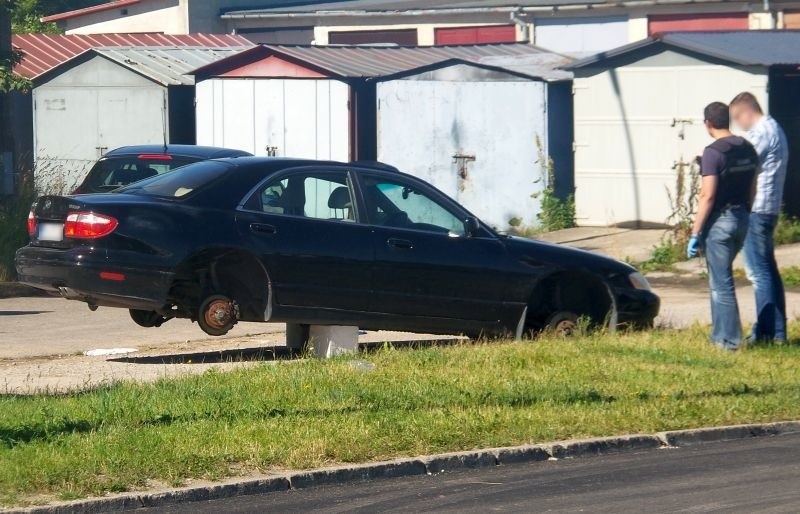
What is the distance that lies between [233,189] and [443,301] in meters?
1.87

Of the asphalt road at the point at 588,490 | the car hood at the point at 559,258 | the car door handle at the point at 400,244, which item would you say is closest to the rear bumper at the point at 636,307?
the car hood at the point at 559,258

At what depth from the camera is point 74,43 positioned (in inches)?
1303

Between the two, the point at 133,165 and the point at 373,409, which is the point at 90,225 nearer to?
the point at 373,409

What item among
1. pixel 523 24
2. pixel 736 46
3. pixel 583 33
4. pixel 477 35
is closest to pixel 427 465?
pixel 736 46

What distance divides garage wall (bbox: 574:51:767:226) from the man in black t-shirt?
980 cm

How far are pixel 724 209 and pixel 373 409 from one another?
3.61m

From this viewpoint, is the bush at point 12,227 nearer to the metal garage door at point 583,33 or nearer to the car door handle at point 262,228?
the car door handle at point 262,228

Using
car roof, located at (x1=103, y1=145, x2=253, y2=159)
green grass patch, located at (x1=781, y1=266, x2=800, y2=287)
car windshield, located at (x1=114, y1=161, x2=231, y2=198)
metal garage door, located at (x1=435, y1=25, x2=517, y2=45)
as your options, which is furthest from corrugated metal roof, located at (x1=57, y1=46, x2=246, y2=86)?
car windshield, located at (x1=114, y1=161, x2=231, y2=198)

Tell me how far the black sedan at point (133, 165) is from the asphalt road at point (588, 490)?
907 cm

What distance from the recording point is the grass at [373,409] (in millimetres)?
7297

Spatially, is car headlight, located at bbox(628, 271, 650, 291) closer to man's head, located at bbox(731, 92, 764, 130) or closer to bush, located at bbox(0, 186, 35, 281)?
man's head, located at bbox(731, 92, 764, 130)

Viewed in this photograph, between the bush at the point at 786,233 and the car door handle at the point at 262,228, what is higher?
the car door handle at the point at 262,228

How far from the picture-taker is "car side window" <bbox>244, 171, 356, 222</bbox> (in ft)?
36.6

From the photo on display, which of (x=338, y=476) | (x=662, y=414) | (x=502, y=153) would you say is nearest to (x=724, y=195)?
(x=662, y=414)
